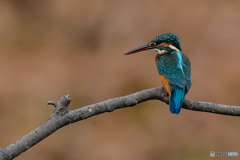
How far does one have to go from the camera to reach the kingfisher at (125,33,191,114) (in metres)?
1.44

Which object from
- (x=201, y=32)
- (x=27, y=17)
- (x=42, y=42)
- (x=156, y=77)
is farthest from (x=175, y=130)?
(x=27, y=17)

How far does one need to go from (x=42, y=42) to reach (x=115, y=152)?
6.29ft

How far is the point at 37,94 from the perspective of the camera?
4070 millimetres

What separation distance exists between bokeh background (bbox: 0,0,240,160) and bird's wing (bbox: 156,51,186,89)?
2.28 metres

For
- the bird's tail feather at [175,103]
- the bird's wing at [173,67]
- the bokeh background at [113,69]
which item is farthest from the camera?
the bokeh background at [113,69]

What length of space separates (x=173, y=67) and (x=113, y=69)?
2647mm

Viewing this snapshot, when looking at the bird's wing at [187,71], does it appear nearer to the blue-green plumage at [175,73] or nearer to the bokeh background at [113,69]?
the blue-green plumage at [175,73]

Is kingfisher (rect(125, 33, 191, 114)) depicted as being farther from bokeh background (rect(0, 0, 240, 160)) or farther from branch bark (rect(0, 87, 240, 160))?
bokeh background (rect(0, 0, 240, 160))

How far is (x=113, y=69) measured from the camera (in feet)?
14.1

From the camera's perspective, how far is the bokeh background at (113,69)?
391 centimetres

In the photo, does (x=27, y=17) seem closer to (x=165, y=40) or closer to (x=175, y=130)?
(x=175, y=130)

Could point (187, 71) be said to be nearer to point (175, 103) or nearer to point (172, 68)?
point (172, 68)

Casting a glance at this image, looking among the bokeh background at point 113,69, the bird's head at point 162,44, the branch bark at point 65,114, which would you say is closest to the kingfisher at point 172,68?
the bird's head at point 162,44

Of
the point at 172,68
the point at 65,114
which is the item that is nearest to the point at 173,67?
the point at 172,68
